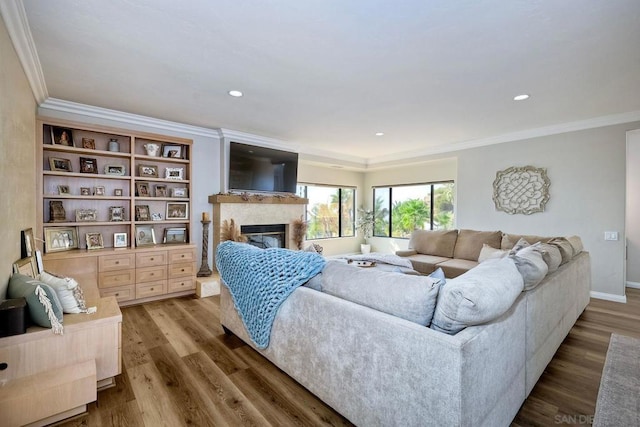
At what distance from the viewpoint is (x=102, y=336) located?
195 cm

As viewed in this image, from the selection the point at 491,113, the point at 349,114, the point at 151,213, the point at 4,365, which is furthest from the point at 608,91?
the point at 151,213

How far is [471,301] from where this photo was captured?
1.25 m

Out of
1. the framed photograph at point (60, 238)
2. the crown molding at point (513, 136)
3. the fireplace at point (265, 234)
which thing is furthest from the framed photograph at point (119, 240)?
the crown molding at point (513, 136)

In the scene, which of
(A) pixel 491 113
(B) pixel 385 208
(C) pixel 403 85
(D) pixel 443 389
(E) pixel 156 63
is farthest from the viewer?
(B) pixel 385 208

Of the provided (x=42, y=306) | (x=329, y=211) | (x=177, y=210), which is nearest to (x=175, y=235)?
(x=177, y=210)

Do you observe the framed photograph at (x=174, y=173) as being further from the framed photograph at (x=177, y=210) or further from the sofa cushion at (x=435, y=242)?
the sofa cushion at (x=435, y=242)

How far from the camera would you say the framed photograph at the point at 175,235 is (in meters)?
4.23

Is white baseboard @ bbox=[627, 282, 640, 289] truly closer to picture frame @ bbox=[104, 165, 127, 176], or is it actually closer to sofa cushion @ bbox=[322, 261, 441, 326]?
sofa cushion @ bbox=[322, 261, 441, 326]

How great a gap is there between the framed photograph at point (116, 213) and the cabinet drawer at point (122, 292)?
91cm

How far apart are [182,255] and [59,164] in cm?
175

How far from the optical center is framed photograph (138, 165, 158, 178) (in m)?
4.06

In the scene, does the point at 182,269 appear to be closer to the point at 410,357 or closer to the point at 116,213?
the point at 116,213

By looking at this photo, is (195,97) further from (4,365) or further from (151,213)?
(4,365)

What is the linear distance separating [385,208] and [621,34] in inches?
217
